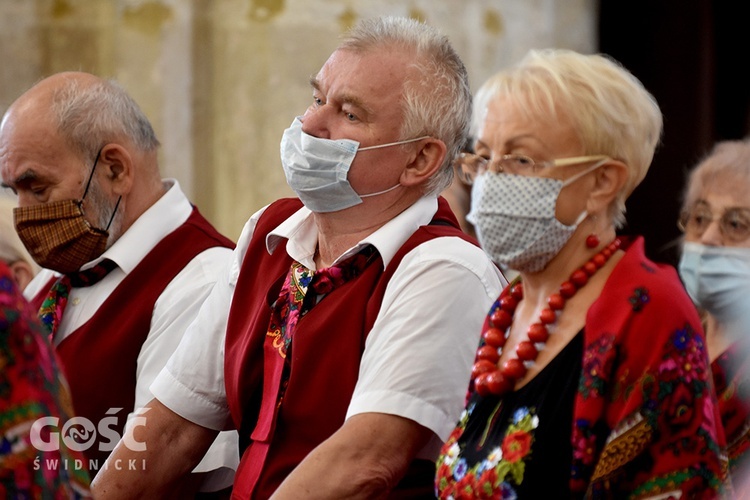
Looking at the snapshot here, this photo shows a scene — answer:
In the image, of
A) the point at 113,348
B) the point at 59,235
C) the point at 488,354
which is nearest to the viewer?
the point at 488,354

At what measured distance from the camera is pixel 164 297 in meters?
3.48

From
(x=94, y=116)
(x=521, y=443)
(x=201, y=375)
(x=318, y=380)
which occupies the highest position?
(x=94, y=116)

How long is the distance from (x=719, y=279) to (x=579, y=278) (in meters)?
1.17

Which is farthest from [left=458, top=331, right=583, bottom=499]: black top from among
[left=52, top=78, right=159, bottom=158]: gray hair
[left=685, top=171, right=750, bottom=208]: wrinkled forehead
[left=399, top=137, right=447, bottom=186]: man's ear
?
[left=52, top=78, right=159, bottom=158]: gray hair

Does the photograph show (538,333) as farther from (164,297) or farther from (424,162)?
(164,297)

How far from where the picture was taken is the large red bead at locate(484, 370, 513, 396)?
2457 mm

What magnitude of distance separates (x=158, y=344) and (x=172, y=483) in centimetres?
43

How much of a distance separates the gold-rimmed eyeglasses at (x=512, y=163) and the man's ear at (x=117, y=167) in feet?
4.64

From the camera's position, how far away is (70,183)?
362 centimetres

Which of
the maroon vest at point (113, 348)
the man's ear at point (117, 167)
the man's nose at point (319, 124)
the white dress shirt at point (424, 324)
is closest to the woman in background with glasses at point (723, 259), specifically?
the white dress shirt at point (424, 324)

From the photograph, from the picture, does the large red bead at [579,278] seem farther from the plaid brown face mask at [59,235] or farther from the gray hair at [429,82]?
the plaid brown face mask at [59,235]

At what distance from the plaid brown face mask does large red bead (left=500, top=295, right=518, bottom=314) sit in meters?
1.44

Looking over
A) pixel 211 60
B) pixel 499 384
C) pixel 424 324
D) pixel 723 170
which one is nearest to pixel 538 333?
pixel 499 384

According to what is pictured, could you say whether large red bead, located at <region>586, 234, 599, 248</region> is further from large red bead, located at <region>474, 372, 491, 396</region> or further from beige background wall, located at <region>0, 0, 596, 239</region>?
beige background wall, located at <region>0, 0, 596, 239</region>
